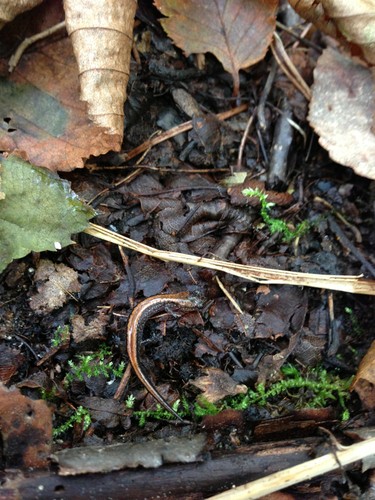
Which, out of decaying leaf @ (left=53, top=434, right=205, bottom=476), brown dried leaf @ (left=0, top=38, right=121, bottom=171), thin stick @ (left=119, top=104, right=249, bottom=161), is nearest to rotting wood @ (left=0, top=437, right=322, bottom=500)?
decaying leaf @ (left=53, top=434, right=205, bottom=476)

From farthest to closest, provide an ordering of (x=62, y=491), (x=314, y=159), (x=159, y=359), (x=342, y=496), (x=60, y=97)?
(x=314, y=159) → (x=60, y=97) → (x=159, y=359) → (x=342, y=496) → (x=62, y=491)

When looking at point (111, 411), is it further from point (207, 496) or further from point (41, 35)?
point (41, 35)

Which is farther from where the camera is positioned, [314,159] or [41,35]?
[314,159]

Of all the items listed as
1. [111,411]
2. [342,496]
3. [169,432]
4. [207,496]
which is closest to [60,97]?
[111,411]

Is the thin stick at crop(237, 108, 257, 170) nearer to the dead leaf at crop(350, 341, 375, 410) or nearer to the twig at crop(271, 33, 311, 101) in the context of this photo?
the twig at crop(271, 33, 311, 101)

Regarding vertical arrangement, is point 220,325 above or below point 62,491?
above
